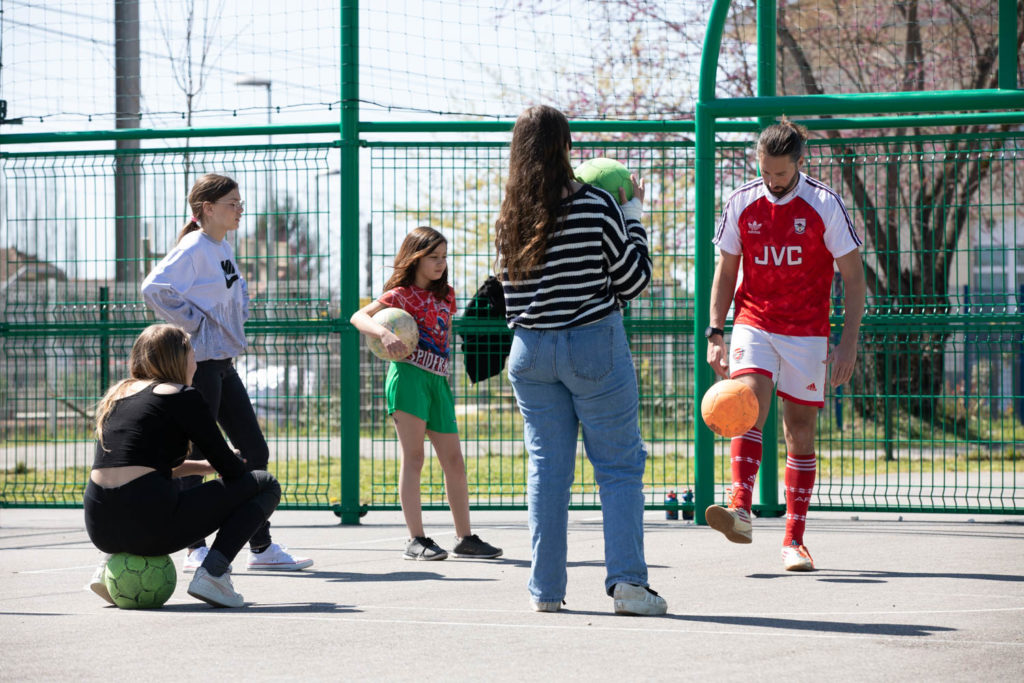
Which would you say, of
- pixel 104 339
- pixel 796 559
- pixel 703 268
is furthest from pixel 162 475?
pixel 104 339

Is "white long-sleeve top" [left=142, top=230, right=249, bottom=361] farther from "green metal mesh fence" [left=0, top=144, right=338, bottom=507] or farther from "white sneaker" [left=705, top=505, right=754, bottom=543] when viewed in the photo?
"white sneaker" [left=705, top=505, right=754, bottom=543]

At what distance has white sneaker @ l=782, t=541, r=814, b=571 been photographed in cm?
605

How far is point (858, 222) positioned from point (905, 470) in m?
1.93

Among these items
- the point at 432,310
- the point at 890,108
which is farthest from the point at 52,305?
the point at 890,108

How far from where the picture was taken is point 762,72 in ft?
27.6

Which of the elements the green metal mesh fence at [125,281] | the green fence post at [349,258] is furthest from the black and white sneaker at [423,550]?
the green metal mesh fence at [125,281]

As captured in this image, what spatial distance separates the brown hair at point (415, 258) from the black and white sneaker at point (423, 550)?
1338mm

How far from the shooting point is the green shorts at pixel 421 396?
6668 mm

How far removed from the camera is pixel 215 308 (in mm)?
6273

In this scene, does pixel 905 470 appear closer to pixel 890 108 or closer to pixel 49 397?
pixel 890 108

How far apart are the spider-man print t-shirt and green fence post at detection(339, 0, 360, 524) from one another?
4.97ft

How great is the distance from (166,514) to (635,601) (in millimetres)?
1934

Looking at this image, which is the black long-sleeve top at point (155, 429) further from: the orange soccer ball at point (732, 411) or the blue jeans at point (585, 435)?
the orange soccer ball at point (732, 411)

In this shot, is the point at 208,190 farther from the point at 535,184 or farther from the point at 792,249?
the point at 792,249
